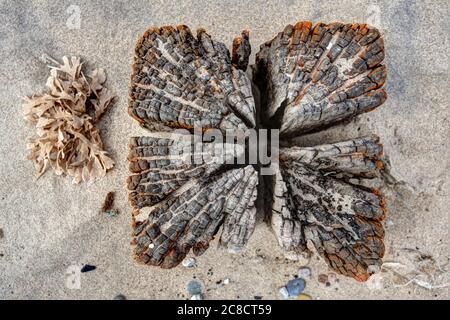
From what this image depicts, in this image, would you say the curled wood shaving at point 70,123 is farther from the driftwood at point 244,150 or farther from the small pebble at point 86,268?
the driftwood at point 244,150


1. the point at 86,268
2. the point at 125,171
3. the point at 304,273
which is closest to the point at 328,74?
the point at 304,273

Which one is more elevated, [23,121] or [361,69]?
[361,69]

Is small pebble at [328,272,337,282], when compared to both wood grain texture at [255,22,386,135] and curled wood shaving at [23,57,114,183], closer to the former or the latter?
wood grain texture at [255,22,386,135]

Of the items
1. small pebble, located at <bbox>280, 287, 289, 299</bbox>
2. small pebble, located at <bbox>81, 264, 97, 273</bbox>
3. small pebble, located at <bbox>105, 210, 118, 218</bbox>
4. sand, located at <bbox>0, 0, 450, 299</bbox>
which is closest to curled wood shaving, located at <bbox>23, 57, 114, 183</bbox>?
sand, located at <bbox>0, 0, 450, 299</bbox>

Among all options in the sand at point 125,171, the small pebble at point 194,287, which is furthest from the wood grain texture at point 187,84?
the small pebble at point 194,287

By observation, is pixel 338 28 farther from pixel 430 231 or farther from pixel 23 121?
pixel 23 121

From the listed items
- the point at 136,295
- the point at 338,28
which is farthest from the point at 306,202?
the point at 136,295

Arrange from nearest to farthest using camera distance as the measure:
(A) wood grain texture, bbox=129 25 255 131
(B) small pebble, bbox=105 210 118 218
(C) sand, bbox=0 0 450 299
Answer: (A) wood grain texture, bbox=129 25 255 131
(C) sand, bbox=0 0 450 299
(B) small pebble, bbox=105 210 118 218
